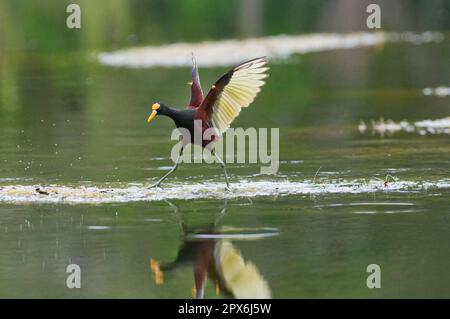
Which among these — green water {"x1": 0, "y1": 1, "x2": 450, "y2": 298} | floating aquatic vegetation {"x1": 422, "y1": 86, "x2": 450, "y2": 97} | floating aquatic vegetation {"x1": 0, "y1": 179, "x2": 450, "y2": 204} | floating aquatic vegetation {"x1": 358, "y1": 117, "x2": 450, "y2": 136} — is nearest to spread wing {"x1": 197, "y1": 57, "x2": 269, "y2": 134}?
floating aquatic vegetation {"x1": 0, "y1": 179, "x2": 450, "y2": 204}

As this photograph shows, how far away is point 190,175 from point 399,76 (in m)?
15.2

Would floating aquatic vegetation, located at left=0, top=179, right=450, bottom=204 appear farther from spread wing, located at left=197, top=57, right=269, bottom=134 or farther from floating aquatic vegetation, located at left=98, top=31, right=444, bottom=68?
floating aquatic vegetation, located at left=98, top=31, right=444, bottom=68

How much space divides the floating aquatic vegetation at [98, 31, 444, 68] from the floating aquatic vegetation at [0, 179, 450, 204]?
736 inches

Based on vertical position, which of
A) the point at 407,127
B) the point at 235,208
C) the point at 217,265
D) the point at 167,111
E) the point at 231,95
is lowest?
the point at 217,265

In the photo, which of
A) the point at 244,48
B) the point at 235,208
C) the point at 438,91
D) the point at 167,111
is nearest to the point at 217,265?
the point at 235,208

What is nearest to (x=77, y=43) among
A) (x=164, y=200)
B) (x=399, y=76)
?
(x=399, y=76)

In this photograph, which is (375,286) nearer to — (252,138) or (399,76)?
(252,138)

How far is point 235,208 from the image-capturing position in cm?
1209

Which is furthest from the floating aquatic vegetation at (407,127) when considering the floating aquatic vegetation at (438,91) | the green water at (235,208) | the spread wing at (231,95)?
the spread wing at (231,95)

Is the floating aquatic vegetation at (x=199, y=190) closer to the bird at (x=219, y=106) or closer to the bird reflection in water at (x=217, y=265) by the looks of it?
the bird at (x=219, y=106)

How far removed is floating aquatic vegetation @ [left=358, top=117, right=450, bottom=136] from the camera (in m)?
18.5

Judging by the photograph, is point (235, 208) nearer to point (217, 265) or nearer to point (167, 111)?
point (167, 111)

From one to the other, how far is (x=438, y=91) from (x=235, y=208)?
1351 centimetres

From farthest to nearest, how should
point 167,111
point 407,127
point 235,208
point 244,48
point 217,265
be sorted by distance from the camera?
point 244,48, point 407,127, point 167,111, point 235,208, point 217,265
